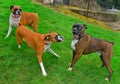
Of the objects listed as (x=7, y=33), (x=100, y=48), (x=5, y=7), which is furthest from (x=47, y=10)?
(x=100, y=48)

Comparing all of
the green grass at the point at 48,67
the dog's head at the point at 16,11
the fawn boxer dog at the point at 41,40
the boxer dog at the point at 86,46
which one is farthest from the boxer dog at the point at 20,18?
the boxer dog at the point at 86,46

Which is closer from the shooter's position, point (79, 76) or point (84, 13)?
point (79, 76)

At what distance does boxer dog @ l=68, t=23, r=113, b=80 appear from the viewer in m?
5.93

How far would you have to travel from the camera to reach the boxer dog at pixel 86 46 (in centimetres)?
593

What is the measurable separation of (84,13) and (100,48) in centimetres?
833

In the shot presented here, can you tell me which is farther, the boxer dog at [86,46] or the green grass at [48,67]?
the green grass at [48,67]

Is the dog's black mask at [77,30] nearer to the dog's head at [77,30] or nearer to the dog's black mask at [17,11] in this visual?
the dog's head at [77,30]

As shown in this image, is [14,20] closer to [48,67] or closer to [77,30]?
[48,67]

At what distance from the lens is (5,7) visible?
10.4 metres

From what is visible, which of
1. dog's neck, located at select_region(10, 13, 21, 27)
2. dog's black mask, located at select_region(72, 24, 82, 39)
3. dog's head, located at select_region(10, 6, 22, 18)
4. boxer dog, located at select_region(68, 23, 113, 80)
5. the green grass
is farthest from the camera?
dog's neck, located at select_region(10, 13, 21, 27)

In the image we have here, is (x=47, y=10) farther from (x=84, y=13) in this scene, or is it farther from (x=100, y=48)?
(x=100, y=48)

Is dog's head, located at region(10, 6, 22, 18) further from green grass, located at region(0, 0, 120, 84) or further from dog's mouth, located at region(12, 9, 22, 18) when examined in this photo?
green grass, located at region(0, 0, 120, 84)

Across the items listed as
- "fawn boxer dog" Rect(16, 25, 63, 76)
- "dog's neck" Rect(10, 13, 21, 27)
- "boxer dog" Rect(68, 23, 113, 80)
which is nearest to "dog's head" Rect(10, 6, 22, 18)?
"dog's neck" Rect(10, 13, 21, 27)

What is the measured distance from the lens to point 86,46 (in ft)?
20.4
